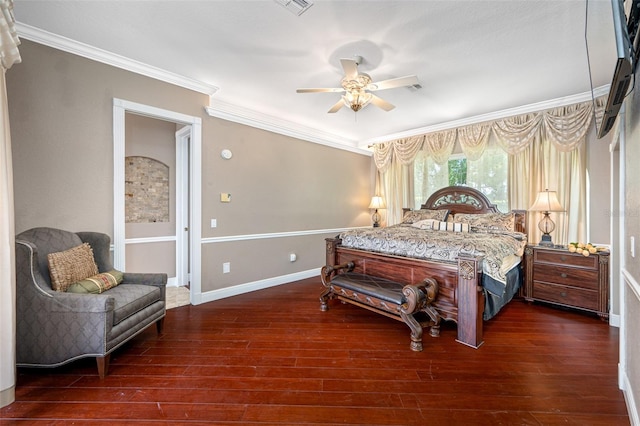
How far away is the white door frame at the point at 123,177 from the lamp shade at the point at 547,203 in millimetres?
4318

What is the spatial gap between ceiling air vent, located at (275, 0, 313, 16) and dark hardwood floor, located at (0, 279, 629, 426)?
2.71 metres

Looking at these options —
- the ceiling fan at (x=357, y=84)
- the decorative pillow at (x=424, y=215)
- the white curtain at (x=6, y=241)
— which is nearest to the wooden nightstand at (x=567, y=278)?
the decorative pillow at (x=424, y=215)

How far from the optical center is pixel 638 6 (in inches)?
45.2

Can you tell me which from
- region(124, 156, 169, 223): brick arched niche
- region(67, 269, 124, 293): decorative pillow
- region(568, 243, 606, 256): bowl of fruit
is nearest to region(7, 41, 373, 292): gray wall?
region(67, 269, 124, 293): decorative pillow

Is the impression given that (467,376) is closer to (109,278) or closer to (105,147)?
(109,278)

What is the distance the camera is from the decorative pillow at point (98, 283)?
2.04 meters

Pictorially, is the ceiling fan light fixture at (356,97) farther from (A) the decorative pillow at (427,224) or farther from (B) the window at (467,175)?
(B) the window at (467,175)

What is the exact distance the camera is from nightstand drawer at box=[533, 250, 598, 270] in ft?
9.73

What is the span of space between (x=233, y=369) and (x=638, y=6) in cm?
304

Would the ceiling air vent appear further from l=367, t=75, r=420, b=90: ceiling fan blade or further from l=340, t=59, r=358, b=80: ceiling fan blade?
l=367, t=75, r=420, b=90: ceiling fan blade

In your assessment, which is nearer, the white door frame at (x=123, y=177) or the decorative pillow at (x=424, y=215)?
the white door frame at (x=123, y=177)

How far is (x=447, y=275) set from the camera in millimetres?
2580

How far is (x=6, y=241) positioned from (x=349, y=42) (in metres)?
2.84

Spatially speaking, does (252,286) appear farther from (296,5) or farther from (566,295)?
(566,295)
